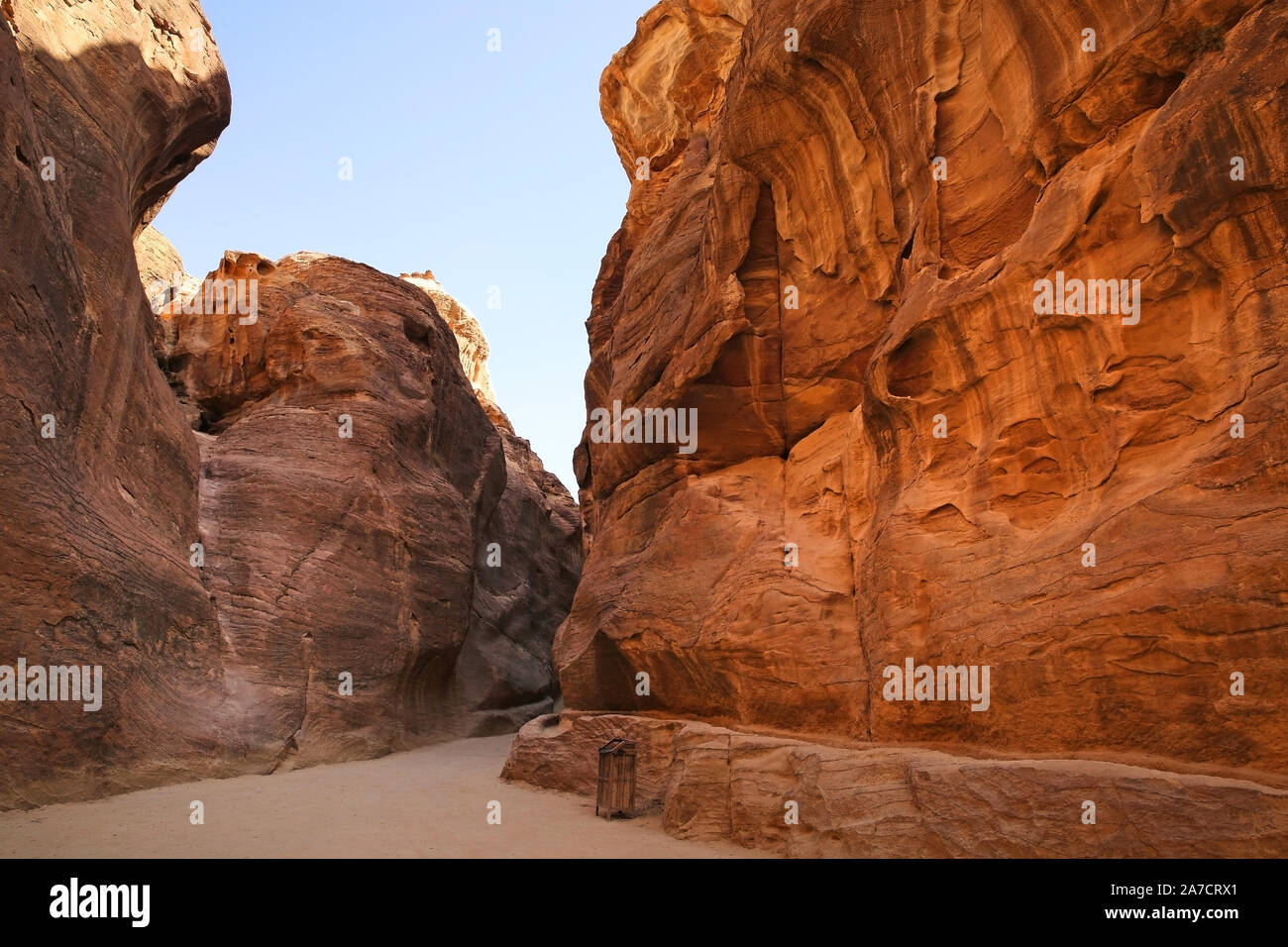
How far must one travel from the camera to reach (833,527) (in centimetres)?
1181

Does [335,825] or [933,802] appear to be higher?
[933,802]

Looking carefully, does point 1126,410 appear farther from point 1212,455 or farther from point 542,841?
point 542,841

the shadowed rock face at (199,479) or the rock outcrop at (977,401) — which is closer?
the rock outcrop at (977,401)

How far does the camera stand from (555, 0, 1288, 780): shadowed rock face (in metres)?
6.73

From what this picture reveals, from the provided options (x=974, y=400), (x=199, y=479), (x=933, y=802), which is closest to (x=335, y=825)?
(x=933, y=802)

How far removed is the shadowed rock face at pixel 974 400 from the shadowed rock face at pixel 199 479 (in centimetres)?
438

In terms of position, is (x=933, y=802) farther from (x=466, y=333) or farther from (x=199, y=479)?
(x=466, y=333)

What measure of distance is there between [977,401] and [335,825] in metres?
8.17

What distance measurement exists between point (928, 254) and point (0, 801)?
1164 centimetres

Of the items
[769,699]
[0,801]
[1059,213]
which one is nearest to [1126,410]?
[1059,213]

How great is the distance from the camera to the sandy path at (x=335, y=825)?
8.40 meters

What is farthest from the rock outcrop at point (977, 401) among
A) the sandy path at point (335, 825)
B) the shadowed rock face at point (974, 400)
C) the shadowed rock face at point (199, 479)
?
the shadowed rock face at point (199, 479)

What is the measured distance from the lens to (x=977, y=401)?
948 cm

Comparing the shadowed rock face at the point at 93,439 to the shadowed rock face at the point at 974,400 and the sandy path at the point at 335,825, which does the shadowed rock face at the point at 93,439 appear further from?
the shadowed rock face at the point at 974,400
